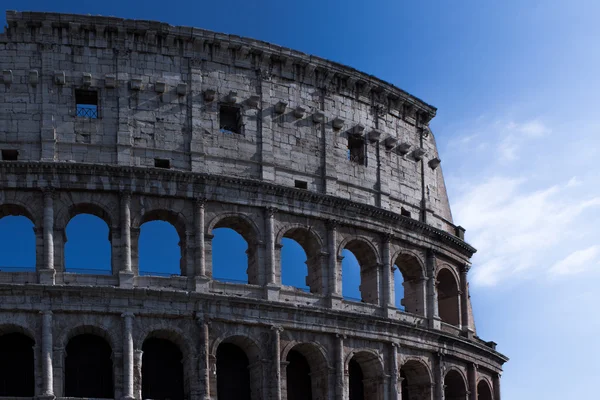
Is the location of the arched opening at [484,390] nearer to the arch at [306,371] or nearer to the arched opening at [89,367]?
the arch at [306,371]

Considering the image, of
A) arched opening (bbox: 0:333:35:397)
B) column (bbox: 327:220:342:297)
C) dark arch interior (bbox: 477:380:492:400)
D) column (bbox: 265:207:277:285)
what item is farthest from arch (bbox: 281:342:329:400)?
dark arch interior (bbox: 477:380:492:400)

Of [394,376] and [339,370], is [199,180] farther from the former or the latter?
[394,376]

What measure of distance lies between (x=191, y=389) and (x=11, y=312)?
605 centimetres

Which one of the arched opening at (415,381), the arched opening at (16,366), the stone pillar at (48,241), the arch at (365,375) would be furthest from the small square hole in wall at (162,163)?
the arched opening at (415,381)

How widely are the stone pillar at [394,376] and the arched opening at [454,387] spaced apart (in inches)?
151

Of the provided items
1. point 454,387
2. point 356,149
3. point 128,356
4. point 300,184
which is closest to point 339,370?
point 300,184

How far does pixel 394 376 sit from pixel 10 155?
15.0 m

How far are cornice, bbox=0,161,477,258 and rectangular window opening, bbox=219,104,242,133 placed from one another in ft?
8.23

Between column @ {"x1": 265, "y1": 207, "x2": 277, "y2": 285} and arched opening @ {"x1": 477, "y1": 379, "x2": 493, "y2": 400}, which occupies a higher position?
column @ {"x1": 265, "y1": 207, "x2": 277, "y2": 285}

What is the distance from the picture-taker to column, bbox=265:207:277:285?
141 ft

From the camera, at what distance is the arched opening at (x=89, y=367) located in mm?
40250

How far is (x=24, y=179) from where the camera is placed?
41.2 metres

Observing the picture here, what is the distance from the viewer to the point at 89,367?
133ft

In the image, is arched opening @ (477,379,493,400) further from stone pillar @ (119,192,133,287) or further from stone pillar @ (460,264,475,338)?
stone pillar @ (119,192,133,287)
